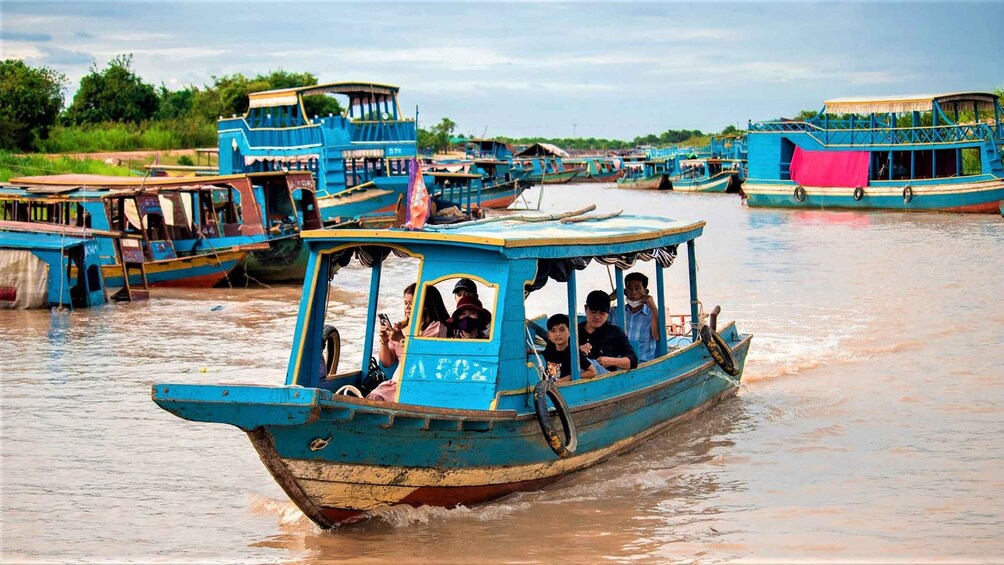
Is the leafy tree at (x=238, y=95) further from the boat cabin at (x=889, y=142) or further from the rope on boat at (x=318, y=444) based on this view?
the rope on boat at (x=318, y=444)

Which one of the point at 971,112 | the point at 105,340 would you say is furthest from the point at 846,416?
the point at 971,112

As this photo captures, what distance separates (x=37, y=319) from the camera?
14.9 m

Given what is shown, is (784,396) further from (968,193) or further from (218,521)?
(968,193)

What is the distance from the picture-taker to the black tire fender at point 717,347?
931cm

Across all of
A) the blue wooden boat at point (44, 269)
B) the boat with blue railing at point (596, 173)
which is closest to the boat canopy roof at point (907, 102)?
the blue wooden boat at point (44, 269)

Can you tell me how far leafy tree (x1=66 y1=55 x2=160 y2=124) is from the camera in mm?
46188

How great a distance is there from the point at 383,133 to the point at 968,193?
1595 cm

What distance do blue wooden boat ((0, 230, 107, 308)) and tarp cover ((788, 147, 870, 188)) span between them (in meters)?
24.2

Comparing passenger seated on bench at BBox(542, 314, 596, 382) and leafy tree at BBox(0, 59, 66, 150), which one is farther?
leafy tree at BBox(0, 59, 66, 150)

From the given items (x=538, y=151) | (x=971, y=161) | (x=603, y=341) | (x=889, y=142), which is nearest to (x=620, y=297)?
(x=603, y=341)

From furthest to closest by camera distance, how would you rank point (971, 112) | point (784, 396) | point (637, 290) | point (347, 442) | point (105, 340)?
1. point (971, 112)
2. point (105, 340)
3. point (784, 396)
4. point (637, 290)
5. point (347, 442)

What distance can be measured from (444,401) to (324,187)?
22.1 metres

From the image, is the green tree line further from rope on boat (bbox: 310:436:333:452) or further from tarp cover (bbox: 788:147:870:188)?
rope on boat (bbox: 310:436:333:452)

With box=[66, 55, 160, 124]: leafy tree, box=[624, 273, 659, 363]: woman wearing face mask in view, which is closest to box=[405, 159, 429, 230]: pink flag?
box=[624, 273, 659, 363]: woman wearing face mask
